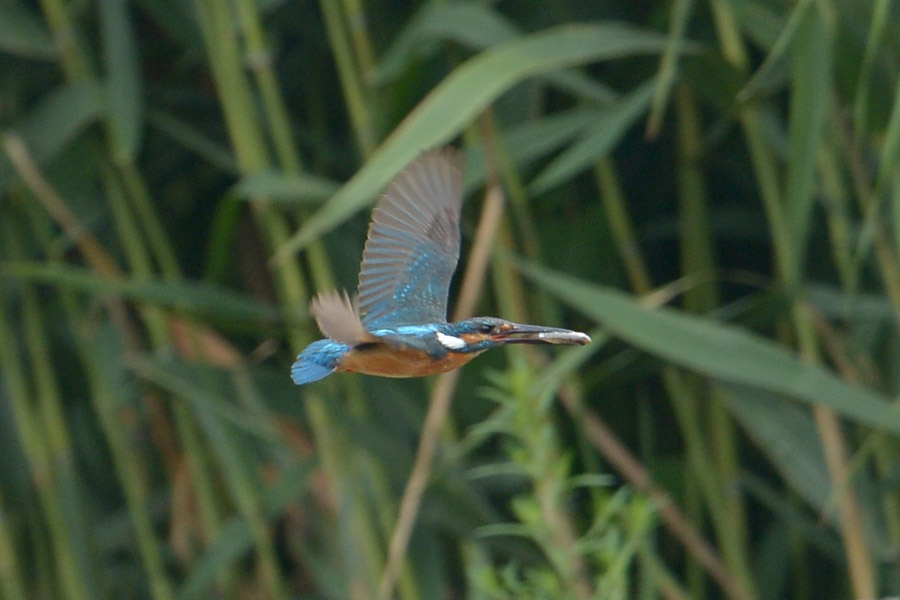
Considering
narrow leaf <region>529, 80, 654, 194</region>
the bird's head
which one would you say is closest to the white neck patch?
the bird's head

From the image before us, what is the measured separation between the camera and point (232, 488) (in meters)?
1.79

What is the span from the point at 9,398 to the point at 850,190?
1.21m

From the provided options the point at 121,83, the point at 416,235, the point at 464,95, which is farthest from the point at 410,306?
the point at 121,83

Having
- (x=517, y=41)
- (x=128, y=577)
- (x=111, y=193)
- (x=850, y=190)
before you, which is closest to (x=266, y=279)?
(x=111, y=193)

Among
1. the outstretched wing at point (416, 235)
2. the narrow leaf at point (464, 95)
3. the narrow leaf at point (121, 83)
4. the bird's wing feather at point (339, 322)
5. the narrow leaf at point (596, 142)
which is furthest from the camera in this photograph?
the narrow leaf at point (121, 83)

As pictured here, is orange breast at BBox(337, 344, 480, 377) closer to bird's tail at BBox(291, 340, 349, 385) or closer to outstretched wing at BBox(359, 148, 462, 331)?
bird's tail at BBox(291, 340, 349, 385)

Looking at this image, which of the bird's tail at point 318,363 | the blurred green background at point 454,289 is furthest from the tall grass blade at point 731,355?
the bird's tail at point 318,363

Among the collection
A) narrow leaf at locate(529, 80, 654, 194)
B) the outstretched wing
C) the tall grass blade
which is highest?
narrow leaf at locate(529, 80, 654, 194)

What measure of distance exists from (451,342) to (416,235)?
0.26 meters

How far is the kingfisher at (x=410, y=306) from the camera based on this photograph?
79 centimetres

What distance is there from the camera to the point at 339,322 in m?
0.76

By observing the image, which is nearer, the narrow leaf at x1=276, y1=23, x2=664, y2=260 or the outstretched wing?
the outstretched wing

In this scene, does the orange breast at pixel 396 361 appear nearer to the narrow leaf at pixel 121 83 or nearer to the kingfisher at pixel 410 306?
the kingfisher at pixel 410 306

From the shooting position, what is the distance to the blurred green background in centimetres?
160
